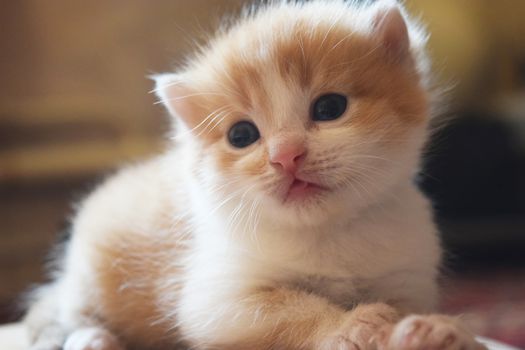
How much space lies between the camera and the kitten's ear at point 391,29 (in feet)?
3.67

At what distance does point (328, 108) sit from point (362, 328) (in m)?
0.34

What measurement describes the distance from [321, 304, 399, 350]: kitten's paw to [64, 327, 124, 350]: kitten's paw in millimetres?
466

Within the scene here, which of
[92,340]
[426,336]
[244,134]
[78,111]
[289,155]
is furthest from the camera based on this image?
[78,111]

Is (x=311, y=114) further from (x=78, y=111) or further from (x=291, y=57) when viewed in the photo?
(x=78, y=111)

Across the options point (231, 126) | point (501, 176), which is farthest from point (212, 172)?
point (501, 176)

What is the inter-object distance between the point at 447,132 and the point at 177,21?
145cm

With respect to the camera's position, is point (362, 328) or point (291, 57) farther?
point (291, 57)

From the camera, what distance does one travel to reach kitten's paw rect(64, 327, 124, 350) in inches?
46.4

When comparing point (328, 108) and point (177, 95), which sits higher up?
point (177, 95)

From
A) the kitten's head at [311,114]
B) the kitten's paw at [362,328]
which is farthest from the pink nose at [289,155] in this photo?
the kitten's paw at [362,328]

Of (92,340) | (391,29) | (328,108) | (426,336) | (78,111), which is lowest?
(426,336)

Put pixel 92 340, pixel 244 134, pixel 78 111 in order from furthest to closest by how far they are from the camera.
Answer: pixel 78 111, pixel 92 340, pixel 244 134

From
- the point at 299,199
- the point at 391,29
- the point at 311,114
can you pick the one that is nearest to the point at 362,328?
the point at 299,199

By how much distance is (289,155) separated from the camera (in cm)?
95
